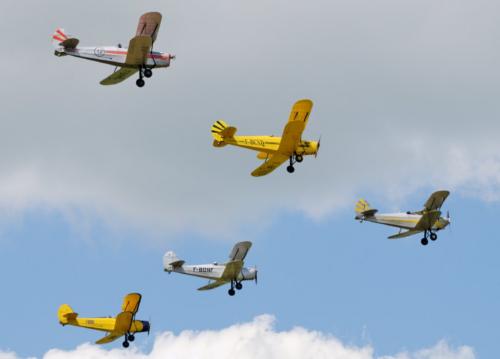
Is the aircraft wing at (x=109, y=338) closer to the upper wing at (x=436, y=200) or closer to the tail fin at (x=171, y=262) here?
the tail fin at (x=171, y=262)

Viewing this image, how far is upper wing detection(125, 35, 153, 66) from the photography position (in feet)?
209

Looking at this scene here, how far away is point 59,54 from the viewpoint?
64625 mm

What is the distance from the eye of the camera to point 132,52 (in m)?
64.5

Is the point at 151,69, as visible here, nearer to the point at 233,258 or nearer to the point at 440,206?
the point at 233,258

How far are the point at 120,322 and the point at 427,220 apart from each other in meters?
19.3

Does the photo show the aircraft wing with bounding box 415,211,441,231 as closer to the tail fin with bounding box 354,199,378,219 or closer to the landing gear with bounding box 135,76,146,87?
the tail fin with bounding box 354,199,378,219

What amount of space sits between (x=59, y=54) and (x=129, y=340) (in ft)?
69.9

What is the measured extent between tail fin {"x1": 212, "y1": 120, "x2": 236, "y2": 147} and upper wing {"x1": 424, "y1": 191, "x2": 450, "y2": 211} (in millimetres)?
14876

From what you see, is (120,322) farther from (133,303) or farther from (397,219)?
(397,219)

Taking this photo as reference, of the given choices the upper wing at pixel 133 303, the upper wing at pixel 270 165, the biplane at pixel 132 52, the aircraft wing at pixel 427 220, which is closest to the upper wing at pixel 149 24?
the biplane at pixel 132 52

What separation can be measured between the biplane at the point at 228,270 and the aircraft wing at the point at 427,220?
1013 centimetres

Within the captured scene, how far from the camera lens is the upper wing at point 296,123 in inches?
2584

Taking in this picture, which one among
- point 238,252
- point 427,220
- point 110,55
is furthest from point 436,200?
point 110,55

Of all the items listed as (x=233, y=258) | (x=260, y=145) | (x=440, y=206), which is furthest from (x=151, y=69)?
(x=440, y=206)
